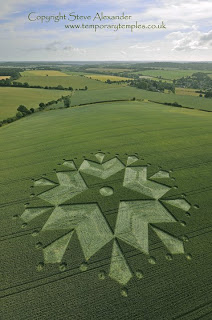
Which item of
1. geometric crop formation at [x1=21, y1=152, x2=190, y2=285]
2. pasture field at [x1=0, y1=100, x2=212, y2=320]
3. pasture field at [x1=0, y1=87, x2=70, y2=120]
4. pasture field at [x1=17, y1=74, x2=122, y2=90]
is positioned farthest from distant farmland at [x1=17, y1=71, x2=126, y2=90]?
geometric crop formation at [x1=21, y1=152, x2=190, y2=285]

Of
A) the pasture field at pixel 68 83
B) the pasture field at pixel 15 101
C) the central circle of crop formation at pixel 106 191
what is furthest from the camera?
the pasture field at pixel 68 83

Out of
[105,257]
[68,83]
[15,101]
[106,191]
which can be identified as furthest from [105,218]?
[68,83]

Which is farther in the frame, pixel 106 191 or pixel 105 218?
pixel 106 191

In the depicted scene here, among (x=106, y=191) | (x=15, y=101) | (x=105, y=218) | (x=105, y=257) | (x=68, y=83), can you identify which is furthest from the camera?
(x=68, y=83)

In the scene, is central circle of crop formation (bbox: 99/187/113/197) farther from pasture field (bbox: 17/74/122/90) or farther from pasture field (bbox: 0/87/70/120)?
pasture field (bbox: 17/74/122/90)

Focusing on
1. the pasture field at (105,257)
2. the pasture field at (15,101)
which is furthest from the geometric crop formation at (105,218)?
the pasture field at (15,101)

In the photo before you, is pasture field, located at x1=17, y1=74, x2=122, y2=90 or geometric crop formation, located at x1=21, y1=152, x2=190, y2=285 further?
pasture field, located at x1=17, y1=74, x2=122, y2=90

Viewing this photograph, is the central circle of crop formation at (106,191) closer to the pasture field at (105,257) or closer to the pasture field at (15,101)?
the pasture field at (105,257)

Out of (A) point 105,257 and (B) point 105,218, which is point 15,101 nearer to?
(B) point 105,218

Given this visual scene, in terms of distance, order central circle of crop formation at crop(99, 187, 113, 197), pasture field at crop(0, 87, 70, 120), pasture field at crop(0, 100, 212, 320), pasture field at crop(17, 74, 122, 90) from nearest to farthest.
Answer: pasture field at crop(0, 100, 212, 320) → central circle of crop formation at crop(99, 187, 113, 197) → pasture field at crop(0, 87, 70, 120) → pasture field at crop(17, 74, 122, 90)
